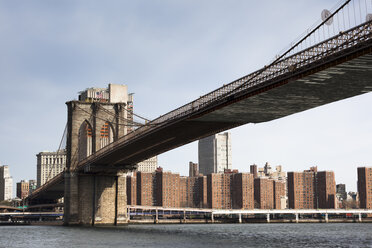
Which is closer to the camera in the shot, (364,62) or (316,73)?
(364,62)

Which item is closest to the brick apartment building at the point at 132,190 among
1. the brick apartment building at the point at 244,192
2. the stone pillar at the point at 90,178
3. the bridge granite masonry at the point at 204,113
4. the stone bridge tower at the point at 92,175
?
the brick apartment building at the point at 244,192

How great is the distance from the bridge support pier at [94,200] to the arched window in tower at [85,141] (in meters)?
3.49

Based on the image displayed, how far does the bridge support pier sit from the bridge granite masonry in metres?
0.14

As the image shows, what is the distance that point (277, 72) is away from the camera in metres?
41.3

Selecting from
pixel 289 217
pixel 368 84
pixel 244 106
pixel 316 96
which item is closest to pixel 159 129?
pixel 244 106

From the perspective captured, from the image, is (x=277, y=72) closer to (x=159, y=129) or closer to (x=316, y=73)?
(x=316, y=73)

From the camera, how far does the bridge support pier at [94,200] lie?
8100 centimetres

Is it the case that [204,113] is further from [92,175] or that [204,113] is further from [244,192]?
[244,192]

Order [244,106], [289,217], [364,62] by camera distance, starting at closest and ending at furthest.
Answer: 1. [364,62]
2. [244,106]
3. [289,217]

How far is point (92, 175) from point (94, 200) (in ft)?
11.6

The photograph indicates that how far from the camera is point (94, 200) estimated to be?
82.4 metres

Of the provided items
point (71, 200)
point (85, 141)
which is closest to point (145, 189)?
point (85, 141)

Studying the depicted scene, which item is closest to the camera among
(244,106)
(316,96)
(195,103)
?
(316,96)

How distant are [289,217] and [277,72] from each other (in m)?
153
